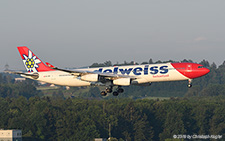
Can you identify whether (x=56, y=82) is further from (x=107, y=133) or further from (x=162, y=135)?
(x=162, y=135)

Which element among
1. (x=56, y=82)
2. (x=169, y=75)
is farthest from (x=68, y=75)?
(x=169, y=75)

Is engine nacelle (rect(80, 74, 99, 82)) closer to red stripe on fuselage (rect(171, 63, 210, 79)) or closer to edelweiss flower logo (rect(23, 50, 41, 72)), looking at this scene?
red stripe on fuselage (rect(171, 63, 210, 79))

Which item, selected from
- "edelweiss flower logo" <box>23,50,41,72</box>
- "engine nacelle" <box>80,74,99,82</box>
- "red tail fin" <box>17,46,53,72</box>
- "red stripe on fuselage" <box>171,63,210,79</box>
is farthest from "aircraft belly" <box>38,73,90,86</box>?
"red stripe on fuselage" <box>171,63,210,79</box>

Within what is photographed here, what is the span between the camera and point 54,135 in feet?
604

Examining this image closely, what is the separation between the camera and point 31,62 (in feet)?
332

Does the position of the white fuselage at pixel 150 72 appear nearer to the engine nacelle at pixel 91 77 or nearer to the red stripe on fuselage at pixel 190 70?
the red stripe on fuselage at pixel 190 70

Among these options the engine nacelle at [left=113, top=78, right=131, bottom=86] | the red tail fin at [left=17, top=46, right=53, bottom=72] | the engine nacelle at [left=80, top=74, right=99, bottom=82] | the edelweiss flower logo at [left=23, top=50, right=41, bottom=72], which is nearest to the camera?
the engine nacelle at [left=113, top=78, right=131, bottom=86]

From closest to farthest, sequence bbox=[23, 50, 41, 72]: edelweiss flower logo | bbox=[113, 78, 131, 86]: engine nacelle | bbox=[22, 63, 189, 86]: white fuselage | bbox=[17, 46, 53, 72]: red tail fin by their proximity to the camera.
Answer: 1. bbox=[113, 78, 131, 86]: engine nacelle
2. bbox=[22, 63, 189, 86]: white fuselage
3. bbox=[17, 46, 53, 72]: red tail fin
4. bbox=[23, 50, 41, 72]: edelweiss flower logo

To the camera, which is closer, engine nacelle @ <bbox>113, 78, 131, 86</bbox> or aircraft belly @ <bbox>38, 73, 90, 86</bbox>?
engine nacelle @ <bbox>113, 78, 131, 86</bbox>

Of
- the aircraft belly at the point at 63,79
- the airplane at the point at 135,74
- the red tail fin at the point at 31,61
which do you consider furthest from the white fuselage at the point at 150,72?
the red tail fin at the point at 31,61

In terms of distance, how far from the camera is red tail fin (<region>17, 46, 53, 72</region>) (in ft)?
328

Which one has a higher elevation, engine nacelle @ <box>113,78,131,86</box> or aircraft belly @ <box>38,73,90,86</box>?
aircraft belly @ <box>38,73,90,86</box>

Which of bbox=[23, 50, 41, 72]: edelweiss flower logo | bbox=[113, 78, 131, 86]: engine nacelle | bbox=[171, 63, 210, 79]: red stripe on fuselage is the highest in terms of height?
bbox=[23, 50, 41, 72]: edelweiss flower logo

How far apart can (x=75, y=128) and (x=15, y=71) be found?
94010 mm
